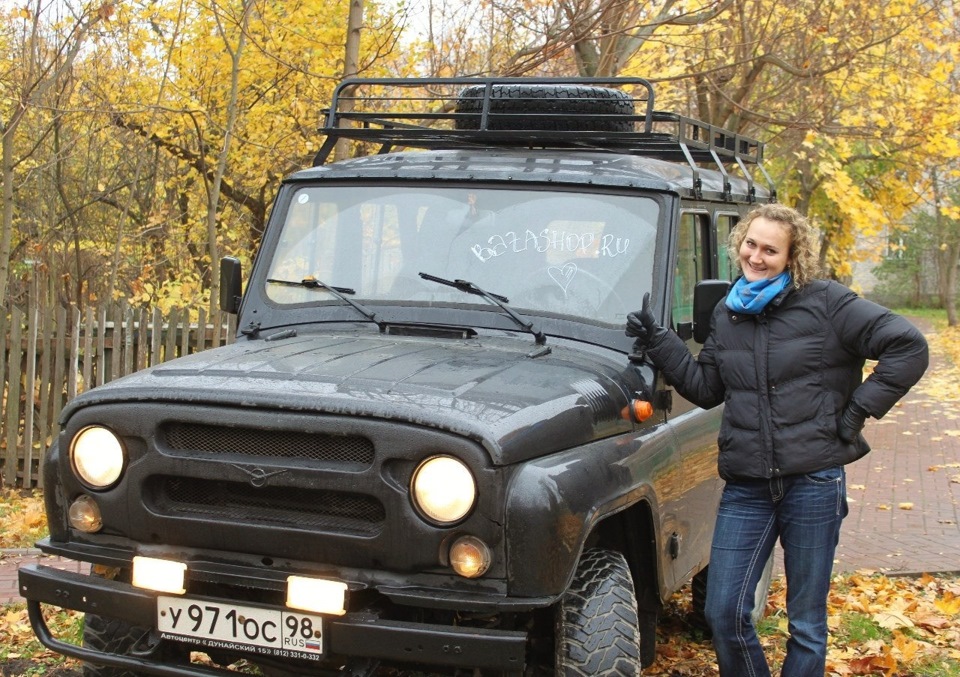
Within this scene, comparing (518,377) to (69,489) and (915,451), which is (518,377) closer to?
(69,489)

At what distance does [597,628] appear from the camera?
376 cm

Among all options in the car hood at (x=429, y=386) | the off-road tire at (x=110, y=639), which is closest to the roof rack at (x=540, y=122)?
the car hood at (x=429, y=386)

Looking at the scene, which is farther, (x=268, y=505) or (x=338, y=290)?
(x=338, y=290)

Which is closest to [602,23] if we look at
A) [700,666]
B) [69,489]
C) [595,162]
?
[595,162]

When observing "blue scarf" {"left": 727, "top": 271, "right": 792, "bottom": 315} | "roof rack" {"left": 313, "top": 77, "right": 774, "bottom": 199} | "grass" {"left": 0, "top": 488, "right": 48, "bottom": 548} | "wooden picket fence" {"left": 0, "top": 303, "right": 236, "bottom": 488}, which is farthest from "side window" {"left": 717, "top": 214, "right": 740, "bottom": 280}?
"wooden picket fence" {"left": 0, "top": 303, "right": 236, "bottom": 488}

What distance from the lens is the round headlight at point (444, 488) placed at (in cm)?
355

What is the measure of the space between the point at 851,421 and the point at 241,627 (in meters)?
2.10

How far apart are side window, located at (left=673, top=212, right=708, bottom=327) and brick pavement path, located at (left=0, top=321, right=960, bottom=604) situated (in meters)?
2.82

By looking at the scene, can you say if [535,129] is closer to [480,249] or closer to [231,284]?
[480,249]

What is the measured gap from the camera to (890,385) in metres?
4.07

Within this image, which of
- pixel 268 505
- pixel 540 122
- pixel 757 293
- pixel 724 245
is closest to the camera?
pixel 268 505

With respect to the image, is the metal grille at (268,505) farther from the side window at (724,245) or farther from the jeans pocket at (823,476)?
the side window at (724,245)

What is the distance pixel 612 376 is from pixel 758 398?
55cm

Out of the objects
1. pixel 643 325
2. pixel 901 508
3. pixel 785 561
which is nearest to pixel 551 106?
pixel 643 325
